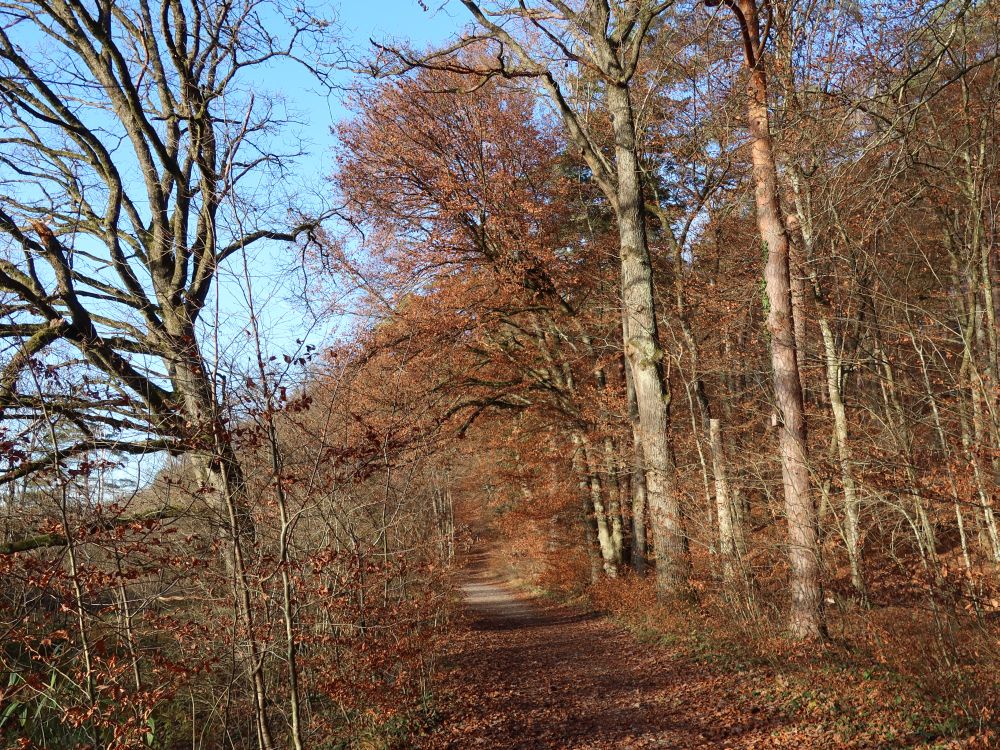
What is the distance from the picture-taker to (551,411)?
17.0 meters

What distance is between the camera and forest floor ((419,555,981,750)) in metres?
5.85

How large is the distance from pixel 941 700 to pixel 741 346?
38.2 feet

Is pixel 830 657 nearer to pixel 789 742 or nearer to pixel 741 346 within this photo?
pixel 789 742

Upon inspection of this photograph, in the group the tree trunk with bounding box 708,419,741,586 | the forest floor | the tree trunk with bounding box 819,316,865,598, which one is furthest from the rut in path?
the tree trunk with bounding box 819,316,865,598

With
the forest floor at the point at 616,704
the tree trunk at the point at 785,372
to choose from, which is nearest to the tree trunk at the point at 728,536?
the tree trunk at the point at 785,372

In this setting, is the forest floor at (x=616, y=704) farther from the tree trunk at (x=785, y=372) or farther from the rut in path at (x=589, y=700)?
the tree trunk at (x=785, y=372)

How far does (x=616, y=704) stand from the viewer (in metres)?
7.39

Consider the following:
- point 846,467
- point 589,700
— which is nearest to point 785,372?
point 846,467

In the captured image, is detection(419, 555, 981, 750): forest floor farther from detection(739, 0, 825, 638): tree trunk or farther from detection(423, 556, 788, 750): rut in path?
detection(739, 0, 825, 638): tree trunk

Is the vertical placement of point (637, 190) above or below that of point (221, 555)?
above

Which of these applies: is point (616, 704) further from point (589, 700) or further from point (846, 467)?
point (846, 467)

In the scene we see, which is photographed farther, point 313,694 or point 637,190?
point 637,190

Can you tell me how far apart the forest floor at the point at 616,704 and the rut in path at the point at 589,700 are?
0.04 feet

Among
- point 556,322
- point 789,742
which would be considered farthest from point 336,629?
point 556,322
